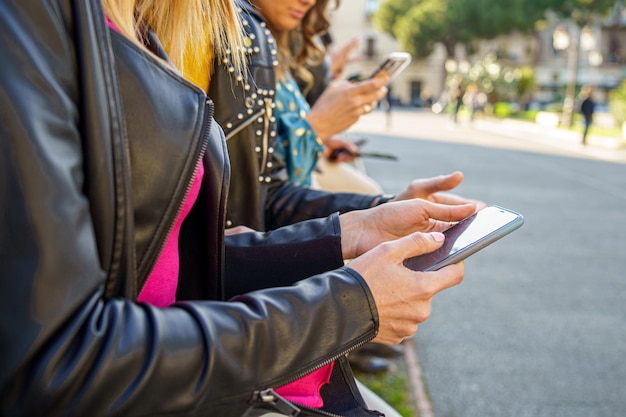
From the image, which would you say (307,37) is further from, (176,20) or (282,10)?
(176,20)

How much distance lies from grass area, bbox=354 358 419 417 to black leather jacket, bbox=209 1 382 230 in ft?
5.52

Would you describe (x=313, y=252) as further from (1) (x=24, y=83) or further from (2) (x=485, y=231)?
Answer: (1) (x=24, y=83)

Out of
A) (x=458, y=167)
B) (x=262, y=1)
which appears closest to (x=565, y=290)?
(x=262, y=1)

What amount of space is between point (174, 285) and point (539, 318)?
174 inches

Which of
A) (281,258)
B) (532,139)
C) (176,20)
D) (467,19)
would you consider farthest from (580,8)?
(176,20)

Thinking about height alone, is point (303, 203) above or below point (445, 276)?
below

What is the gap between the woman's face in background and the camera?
8.02 feet

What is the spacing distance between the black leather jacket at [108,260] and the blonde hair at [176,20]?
0.09m

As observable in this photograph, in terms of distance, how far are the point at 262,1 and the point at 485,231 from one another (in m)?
1.44

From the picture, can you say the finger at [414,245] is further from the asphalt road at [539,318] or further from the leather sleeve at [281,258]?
the asphalt road at [539,318]

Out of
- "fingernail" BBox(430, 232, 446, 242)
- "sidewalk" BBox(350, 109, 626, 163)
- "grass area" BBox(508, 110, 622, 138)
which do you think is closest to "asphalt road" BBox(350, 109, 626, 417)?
"fingernail" BBox(430, 232, 446, 242)

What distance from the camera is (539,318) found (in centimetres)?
520

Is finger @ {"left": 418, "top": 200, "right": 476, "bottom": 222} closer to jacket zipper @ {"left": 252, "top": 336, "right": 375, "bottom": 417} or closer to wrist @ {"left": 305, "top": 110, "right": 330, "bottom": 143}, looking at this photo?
jacket zipper @ {"left": 252, "top": 336, "right": 375, "bottom": 417}

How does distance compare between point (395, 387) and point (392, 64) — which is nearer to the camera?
point (392, 64)
